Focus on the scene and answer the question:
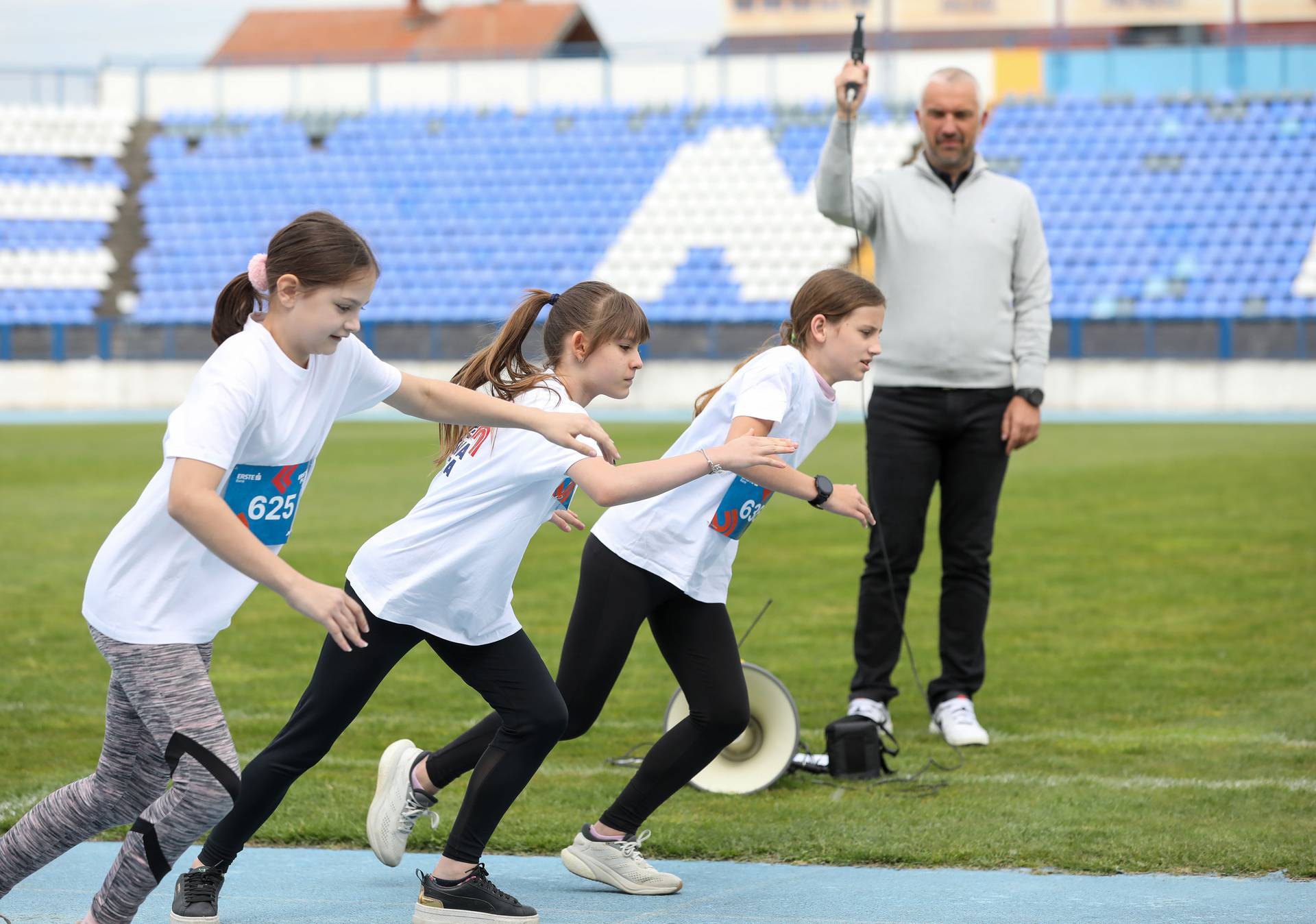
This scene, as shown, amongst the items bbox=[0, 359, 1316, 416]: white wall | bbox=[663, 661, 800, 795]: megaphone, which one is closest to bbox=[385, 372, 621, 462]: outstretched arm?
bbox=[663, 661, 800, 795]: megaphone

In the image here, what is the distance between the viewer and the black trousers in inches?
229

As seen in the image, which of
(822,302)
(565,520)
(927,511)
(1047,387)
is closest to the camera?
(565,520)

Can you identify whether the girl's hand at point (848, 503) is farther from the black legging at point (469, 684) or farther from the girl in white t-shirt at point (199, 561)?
the girl in white t-shirt at point (199, 561)

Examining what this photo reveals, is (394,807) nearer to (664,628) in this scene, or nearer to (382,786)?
(382,786)

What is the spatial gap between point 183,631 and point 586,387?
1.18 m

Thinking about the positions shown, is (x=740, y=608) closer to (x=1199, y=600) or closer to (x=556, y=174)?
(x=1199, y=600)

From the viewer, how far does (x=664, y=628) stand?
4195 mm

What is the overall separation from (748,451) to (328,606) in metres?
1.05

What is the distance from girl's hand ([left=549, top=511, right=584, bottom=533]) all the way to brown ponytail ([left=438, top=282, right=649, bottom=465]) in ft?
1.11

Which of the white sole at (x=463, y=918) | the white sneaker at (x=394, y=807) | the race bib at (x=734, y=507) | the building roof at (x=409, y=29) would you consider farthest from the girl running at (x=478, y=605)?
the building roof at (x=409, y=29)

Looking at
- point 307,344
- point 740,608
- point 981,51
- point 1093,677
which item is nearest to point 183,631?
point 307,344

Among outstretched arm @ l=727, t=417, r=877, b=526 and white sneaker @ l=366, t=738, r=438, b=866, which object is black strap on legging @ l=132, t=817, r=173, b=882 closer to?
white sneaker @ l=366, t=738, r=438, b=866

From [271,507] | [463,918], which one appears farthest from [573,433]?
[463,918]

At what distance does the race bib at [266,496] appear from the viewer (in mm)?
3244
